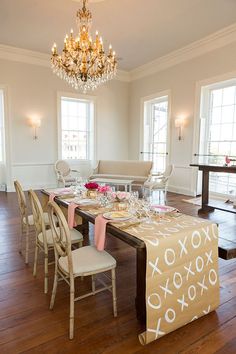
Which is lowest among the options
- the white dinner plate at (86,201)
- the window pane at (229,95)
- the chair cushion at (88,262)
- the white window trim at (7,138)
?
the chair cushion at (88,262)

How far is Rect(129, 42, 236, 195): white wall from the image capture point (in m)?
5.46

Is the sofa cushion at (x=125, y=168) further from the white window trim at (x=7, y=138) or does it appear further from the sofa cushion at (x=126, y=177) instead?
the white window trim at (x=7, y=138)

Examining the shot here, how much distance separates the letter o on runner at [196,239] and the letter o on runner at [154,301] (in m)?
0.43

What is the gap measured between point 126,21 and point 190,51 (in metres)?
1.98

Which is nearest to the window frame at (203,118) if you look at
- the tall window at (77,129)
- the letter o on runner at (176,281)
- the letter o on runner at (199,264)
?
the tall window at (77,129)

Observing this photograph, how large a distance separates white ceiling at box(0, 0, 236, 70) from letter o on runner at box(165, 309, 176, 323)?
4582 millimetres

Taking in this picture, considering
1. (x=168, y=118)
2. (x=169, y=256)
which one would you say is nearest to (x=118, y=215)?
(x=169, y=256)

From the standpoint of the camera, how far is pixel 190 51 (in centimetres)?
604

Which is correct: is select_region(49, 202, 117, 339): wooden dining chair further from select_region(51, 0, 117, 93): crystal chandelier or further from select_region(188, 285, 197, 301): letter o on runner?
select_region(51, 0, 117, 93): crystal chandelier

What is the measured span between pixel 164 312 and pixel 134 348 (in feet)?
0.95

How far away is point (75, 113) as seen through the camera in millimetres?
7562

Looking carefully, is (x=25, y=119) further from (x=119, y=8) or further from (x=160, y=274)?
(x=160, y=274)

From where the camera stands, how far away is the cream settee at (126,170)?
247 inches

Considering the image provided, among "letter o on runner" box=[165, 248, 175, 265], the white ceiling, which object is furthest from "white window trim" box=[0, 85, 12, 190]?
"letter o on runner" box=[165, 248, 175, 265]
